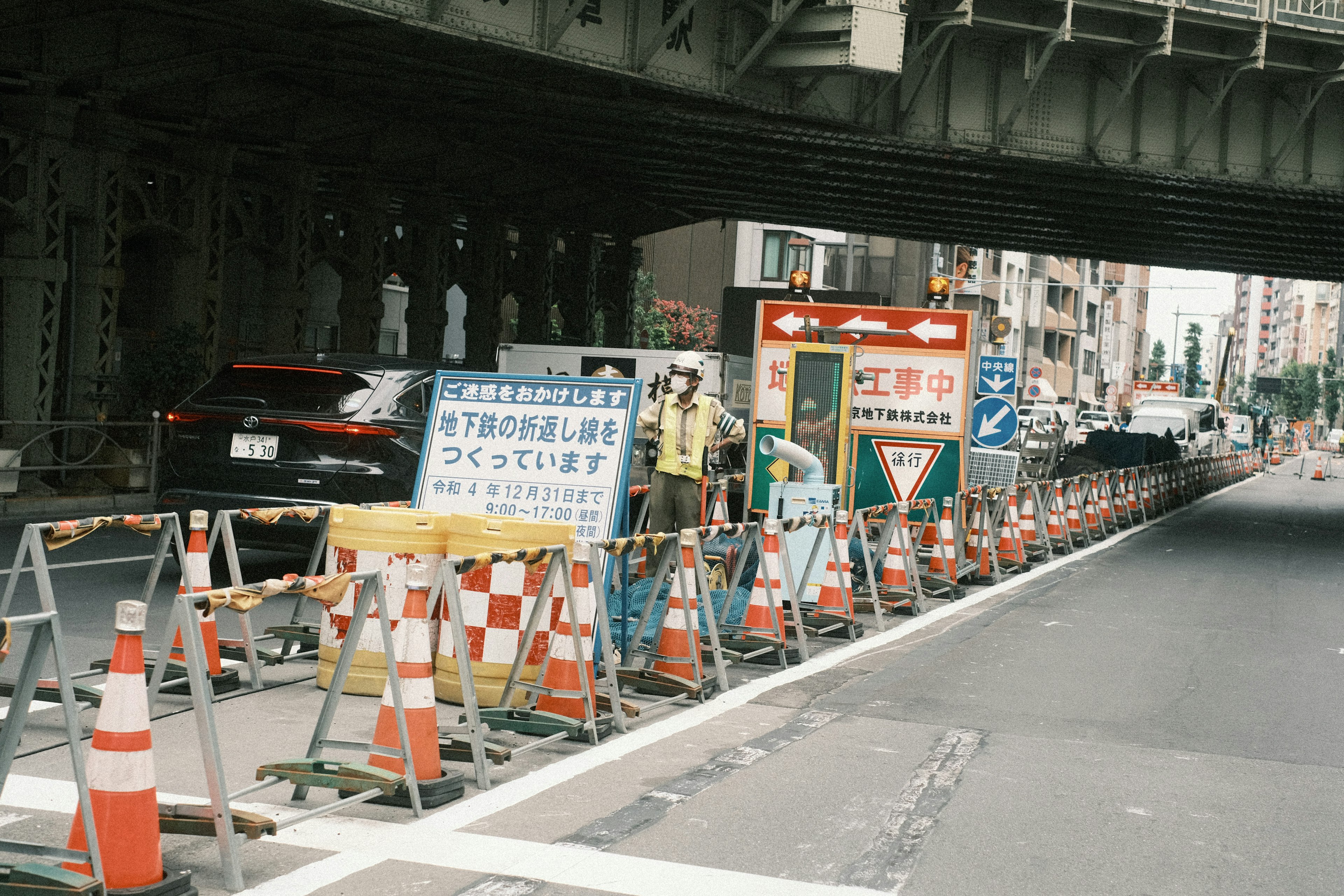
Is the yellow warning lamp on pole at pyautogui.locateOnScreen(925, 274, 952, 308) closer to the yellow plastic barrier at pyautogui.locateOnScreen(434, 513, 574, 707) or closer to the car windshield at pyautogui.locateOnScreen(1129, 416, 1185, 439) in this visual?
the yellow plastic barrier at pyautogui.locateOnScreen(434, 513, 574, 707)

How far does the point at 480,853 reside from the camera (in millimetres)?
5043

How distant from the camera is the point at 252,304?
114ft

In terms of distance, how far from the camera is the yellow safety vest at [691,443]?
10.2 m

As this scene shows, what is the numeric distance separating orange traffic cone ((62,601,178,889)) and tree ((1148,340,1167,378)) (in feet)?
516

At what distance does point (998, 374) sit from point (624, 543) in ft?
43.5

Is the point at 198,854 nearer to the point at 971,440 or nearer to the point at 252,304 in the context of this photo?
the point at 971,440

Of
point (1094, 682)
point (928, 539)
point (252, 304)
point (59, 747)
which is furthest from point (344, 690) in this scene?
point (252, 304)

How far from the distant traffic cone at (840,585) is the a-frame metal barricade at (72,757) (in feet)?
22.6

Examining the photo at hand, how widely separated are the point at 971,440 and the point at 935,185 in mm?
9662

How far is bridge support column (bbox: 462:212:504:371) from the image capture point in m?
32.8

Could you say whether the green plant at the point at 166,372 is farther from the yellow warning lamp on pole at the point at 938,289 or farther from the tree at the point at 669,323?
the tree at the point at 669,323

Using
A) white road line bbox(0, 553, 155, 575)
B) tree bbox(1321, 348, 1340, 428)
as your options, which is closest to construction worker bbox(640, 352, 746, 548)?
white road line bbox(0, 553, 155, 575)

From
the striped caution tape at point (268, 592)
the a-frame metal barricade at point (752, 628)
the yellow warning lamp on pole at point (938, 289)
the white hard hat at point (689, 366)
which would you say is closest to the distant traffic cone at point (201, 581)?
the striped caution tape at point (268, 592)

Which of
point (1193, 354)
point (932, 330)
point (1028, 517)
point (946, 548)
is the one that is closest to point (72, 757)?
point (946, 548)
